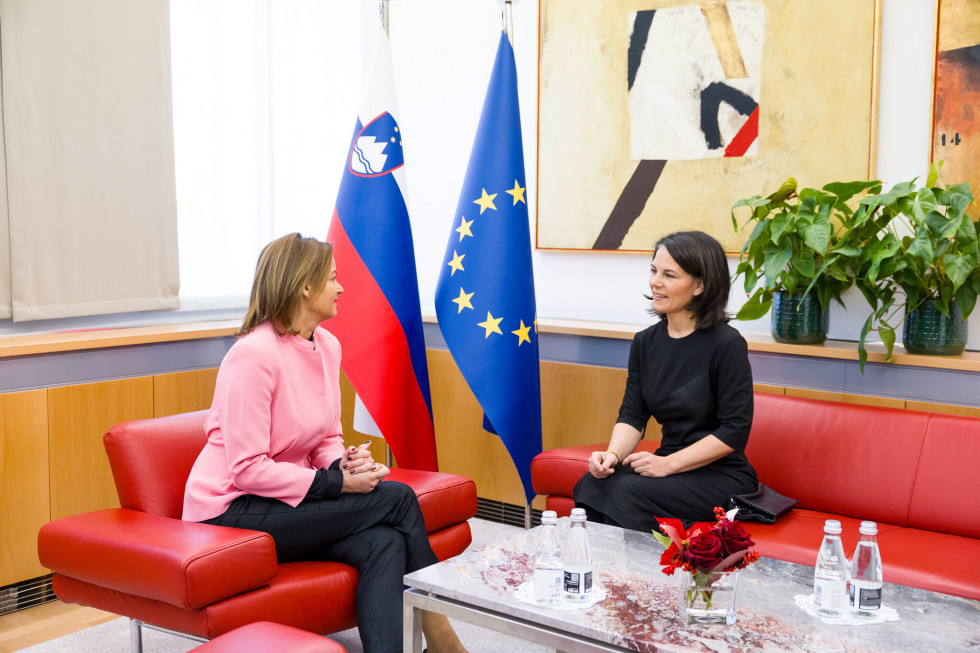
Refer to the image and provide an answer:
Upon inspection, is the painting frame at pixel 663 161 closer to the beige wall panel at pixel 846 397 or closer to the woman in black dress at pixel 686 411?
the beige wall panel at pixel 846 397

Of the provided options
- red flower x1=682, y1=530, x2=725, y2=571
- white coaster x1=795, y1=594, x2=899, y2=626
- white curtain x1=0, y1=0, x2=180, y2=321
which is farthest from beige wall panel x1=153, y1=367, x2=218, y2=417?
white coaster x1=795, y1=594, x2=899, y2=626

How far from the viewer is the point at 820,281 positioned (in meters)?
3.15

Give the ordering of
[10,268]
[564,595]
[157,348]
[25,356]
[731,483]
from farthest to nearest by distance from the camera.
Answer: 1. [157,348]
2. [10,268]
3. [25,356]
4. [731,483]
5. [564,595]

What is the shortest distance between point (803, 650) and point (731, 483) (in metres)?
1.14

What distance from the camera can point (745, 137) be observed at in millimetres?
3617

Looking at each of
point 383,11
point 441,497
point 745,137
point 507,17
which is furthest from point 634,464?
point 383,11

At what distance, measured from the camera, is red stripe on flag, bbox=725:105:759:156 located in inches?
141

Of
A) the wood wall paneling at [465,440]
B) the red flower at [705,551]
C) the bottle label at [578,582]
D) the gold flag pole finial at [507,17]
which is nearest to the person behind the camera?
the red flower at [705,551]

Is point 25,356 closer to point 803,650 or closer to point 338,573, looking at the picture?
point 338,573

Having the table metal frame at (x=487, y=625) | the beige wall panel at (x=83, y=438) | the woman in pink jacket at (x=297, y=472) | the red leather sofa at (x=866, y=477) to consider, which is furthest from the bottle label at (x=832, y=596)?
the beige wall panel at (x=83, y=438)

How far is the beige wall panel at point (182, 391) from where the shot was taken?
3465 mm

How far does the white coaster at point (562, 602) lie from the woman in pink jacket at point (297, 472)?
0.47 metres

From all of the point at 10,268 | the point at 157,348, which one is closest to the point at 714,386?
the point at 157,348

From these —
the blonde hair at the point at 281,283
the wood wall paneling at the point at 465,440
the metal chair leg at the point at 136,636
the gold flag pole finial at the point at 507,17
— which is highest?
the gold flag pole finial at the point at 507,17
